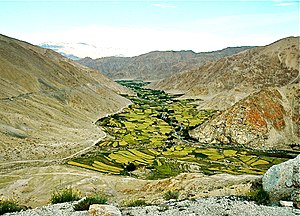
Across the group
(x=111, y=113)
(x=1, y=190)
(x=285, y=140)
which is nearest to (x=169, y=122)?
(x=111, y=113)

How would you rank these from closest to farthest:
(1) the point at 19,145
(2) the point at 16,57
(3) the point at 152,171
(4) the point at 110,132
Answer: (3) the point at 152,171 → (1) the point at 19,145 → (4) the point at 110,132 → (2) the point at 16,57

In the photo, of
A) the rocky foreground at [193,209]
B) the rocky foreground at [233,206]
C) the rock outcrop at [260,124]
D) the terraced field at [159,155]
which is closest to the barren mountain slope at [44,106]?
the terraced field at [159,155]

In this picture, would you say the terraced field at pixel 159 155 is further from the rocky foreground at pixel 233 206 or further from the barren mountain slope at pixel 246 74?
the barren mountain slope at pixel 246 74

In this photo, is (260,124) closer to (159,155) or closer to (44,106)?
(159,155)

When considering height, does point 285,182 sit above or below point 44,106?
above

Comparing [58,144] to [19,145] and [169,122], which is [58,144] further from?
[169,122]

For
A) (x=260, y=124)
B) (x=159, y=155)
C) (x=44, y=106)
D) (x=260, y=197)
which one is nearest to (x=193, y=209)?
(x=260, y=197)
